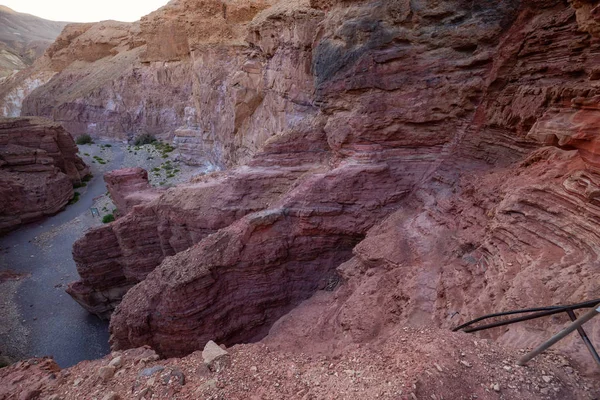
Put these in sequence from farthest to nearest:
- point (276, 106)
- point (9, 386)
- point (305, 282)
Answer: point (276, 106) < point (305, 282) < point (9, 386)

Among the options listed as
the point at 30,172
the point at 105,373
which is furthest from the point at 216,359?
the point at 30,172

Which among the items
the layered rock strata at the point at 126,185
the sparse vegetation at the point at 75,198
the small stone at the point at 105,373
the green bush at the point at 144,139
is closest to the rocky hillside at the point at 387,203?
the small stone at the point at 105,373

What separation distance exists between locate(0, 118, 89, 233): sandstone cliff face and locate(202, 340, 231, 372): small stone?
22.2 meters

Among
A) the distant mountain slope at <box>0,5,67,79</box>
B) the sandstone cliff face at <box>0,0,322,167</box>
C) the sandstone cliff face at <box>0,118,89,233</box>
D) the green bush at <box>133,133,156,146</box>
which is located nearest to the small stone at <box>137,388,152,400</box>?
the sandstone cliff face at <box>0,0,322,167</box>

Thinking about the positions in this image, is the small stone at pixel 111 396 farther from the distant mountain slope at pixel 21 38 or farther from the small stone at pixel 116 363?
the distant mountain slope at pixel 21 38

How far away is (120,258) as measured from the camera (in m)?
12.2

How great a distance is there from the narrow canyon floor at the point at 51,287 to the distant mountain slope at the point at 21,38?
157 feet

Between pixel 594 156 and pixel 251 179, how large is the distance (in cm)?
732

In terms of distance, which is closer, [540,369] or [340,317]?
[540,369]

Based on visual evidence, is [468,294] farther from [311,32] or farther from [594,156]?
[311,32]

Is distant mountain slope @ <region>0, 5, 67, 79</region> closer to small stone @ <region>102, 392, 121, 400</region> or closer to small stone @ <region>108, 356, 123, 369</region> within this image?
small stone @ <region>108, 356, 123, 369</region>

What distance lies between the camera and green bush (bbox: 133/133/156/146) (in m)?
34.4

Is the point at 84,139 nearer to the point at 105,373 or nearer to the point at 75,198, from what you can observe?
the point at 75,198

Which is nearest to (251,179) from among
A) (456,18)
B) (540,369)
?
(456,18)
